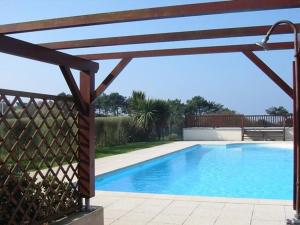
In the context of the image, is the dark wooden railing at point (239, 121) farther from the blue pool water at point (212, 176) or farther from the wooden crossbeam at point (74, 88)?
the wooden crossbeam at point (74, 88)

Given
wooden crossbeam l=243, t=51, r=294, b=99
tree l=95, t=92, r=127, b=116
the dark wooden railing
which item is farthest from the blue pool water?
tree l=95, t=92, r=127, b=116

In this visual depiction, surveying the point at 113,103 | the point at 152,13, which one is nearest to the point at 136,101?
the point at 113,103

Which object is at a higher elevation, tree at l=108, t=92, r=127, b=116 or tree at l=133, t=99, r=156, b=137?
tree at l=108, t=92, r=127, b=116

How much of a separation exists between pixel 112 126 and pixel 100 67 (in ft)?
46.6

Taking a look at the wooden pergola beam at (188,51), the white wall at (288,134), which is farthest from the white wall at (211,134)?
the wooden pergola beam at (188,51)

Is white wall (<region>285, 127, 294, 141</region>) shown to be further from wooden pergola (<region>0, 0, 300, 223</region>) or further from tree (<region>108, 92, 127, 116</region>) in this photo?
tree (<region>108, 92, 127, 116</region>)

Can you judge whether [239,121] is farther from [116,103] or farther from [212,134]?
[116,103]

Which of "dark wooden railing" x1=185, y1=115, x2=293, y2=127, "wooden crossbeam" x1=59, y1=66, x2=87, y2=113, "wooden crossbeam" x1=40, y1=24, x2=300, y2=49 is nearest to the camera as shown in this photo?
"wooden crossbeam" x1=40, y1=24, x2=300, y2=49

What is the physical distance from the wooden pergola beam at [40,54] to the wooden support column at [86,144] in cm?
21

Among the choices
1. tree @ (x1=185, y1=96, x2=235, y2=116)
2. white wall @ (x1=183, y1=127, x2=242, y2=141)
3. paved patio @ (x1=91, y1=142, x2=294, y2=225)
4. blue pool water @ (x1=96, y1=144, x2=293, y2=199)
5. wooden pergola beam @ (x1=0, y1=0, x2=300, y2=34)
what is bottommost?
blue pool water @ (x1=96, y1=144, x2=293, y2=199)

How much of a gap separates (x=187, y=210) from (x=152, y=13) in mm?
3935

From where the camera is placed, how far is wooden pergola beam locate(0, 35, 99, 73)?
3.97 metres

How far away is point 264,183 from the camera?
11758 millimetres

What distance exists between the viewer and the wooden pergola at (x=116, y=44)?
3.63 m
